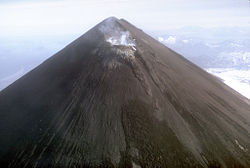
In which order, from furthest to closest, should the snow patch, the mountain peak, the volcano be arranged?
the mountain peak → the snow patch → the volcano

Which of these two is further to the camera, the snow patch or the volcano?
the snow patch

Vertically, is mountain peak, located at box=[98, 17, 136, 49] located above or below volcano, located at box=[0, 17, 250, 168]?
above

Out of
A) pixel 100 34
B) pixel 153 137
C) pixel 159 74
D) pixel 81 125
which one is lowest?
pixel 153 137

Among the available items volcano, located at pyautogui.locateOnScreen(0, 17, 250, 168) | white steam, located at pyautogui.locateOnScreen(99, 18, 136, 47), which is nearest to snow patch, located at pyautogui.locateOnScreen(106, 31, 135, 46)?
white steam, located at pyautogui.locateOnScreen(99, 18, 136, 47)

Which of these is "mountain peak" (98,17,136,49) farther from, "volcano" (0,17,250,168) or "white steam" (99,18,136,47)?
"volcano" (0,17,250,168)

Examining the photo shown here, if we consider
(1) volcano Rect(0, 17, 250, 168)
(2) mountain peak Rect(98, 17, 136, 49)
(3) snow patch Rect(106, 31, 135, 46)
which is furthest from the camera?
(2) mountain peak Rect(98, 17, 136, 49)

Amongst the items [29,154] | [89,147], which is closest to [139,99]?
[89,147]

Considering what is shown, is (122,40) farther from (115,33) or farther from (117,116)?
(117,116)

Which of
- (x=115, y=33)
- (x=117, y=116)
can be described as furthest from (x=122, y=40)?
(x=117, y=116)

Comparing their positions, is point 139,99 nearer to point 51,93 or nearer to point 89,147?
point 89,147
